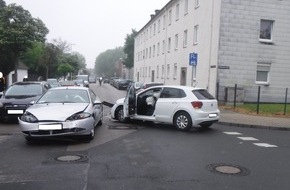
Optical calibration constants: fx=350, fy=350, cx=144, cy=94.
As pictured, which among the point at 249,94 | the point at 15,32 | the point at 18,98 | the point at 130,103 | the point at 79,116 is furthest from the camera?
the point at 15,32

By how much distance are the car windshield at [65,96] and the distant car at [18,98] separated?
2277 millimetres

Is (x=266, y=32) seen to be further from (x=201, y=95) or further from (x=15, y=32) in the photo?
(x=15, y=32)

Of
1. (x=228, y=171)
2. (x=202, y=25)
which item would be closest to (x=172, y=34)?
(x=202, y=25)

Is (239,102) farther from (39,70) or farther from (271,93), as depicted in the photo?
(39,70)

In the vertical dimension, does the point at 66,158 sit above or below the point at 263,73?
below

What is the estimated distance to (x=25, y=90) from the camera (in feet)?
44.8

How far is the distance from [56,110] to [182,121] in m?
4.42

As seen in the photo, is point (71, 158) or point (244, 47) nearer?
point (71, 158)

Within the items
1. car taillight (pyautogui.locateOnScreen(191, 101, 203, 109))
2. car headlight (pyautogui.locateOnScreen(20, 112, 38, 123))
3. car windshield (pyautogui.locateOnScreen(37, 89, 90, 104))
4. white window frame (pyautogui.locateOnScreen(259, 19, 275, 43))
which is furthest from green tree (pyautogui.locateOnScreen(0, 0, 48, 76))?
car headlight (pyautogui.locateOnScreen(20, 112, 38, 123))

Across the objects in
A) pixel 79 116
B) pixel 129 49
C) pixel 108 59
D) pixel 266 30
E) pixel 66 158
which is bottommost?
pixel 66 158

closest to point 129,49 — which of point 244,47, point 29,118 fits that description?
point 244,47

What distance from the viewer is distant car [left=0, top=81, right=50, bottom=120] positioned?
40.3 ft

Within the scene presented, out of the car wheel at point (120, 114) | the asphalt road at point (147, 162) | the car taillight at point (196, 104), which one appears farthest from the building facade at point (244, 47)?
the asphalt road at point (147, 162)

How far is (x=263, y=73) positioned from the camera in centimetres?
2395
